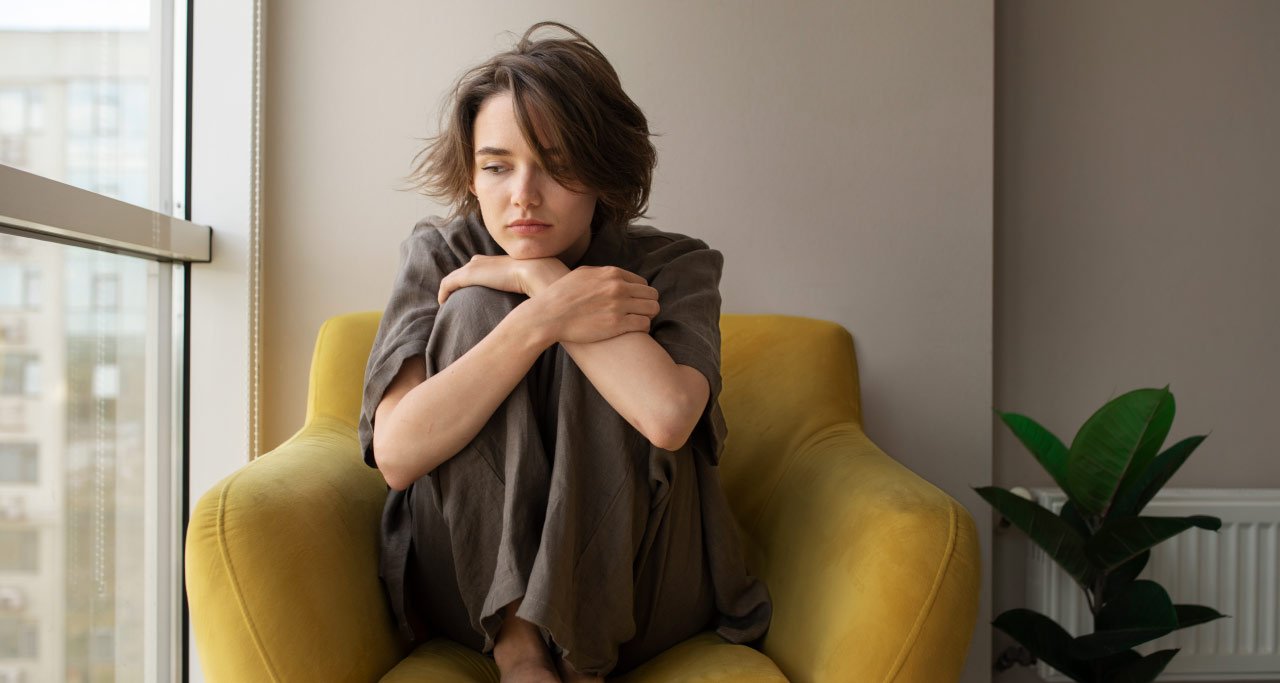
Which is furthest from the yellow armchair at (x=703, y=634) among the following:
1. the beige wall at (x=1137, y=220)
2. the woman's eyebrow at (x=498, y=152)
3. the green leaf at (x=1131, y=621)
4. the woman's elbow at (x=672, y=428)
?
the beige wall at (x=1137, y=220)

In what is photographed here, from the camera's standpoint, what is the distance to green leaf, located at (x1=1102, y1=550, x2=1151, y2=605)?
1.65 meters

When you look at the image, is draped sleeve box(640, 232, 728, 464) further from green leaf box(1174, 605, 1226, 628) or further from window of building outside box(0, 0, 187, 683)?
green leaf box(1174, 605, 1226, 628)

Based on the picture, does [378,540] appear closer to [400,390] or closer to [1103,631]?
[400,390]

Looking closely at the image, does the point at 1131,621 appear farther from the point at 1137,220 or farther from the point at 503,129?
the point at 503,129

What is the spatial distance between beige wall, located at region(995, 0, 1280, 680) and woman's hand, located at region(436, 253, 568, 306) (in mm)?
1210

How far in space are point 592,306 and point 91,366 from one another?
0.80m

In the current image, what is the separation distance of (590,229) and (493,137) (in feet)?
0.84

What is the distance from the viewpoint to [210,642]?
96cm

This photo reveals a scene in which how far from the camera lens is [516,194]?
120 centimetres

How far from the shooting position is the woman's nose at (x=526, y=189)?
3.93ft

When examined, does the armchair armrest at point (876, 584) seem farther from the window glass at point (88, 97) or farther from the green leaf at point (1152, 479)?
the window glass at point (88, 97)

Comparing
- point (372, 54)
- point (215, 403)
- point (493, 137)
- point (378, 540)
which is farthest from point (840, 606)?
point (372, 54)

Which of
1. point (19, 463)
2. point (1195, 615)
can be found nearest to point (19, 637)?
point (19, 463)

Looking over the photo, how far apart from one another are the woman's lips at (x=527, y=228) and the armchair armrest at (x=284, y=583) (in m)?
0.41
